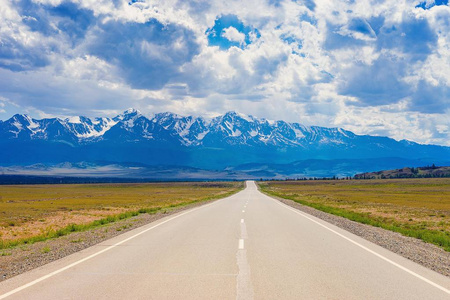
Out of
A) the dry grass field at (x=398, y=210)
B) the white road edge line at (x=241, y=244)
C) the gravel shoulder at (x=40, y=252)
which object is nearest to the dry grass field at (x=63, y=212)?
the gravel shoulder at (x=40, y=252)

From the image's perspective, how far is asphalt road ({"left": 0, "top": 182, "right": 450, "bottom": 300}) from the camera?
8.19m

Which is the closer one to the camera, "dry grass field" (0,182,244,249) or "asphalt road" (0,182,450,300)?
"asphalt road" (0,182,450,300)

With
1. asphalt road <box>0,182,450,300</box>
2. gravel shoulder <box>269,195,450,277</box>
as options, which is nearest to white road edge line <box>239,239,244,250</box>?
asphalt road <box>0,182,450,300</box>

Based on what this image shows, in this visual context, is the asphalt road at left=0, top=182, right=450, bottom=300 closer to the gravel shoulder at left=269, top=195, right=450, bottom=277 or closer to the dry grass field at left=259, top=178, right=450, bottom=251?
the gravel shoulder at left=269, top=195, right=450, bottom=277

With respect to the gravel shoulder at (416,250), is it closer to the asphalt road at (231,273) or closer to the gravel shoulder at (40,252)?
the asphalt road at (231,273)

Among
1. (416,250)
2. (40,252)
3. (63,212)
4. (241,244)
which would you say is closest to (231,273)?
(241,244)

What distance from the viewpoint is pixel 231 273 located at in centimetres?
993

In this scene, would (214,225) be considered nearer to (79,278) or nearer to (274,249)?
(274,249)

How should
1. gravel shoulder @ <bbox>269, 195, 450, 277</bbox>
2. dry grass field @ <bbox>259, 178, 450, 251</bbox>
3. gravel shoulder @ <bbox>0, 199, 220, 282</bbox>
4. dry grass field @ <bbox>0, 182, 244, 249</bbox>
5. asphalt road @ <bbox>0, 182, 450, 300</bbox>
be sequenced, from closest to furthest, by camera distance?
1. asphalt road @ <bbox>0, 182, 450, 300</bbox>
2. gravel shoulder @ <bbox>0, 199, 220, 282</bbox>
3. gravel shoulder @ <bbox>269, 195, 450, 277</bbox>
4. dry grass field @ <bbox>259, 178, 450, 251</bbox>
5. dry grass field @ <bbox>0, 182, 244, 249</bbox>

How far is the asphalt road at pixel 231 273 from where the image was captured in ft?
26.9

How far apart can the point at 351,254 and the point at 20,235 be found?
17.2 meters

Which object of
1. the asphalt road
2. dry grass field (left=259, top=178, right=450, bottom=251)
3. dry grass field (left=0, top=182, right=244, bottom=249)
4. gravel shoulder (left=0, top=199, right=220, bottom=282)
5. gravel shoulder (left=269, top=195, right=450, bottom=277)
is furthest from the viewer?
dry grass field (left=0, top=182, right=244, bottom=249)

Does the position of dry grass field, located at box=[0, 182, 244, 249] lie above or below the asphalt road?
below

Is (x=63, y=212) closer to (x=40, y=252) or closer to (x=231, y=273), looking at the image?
(x=40, y=252)
